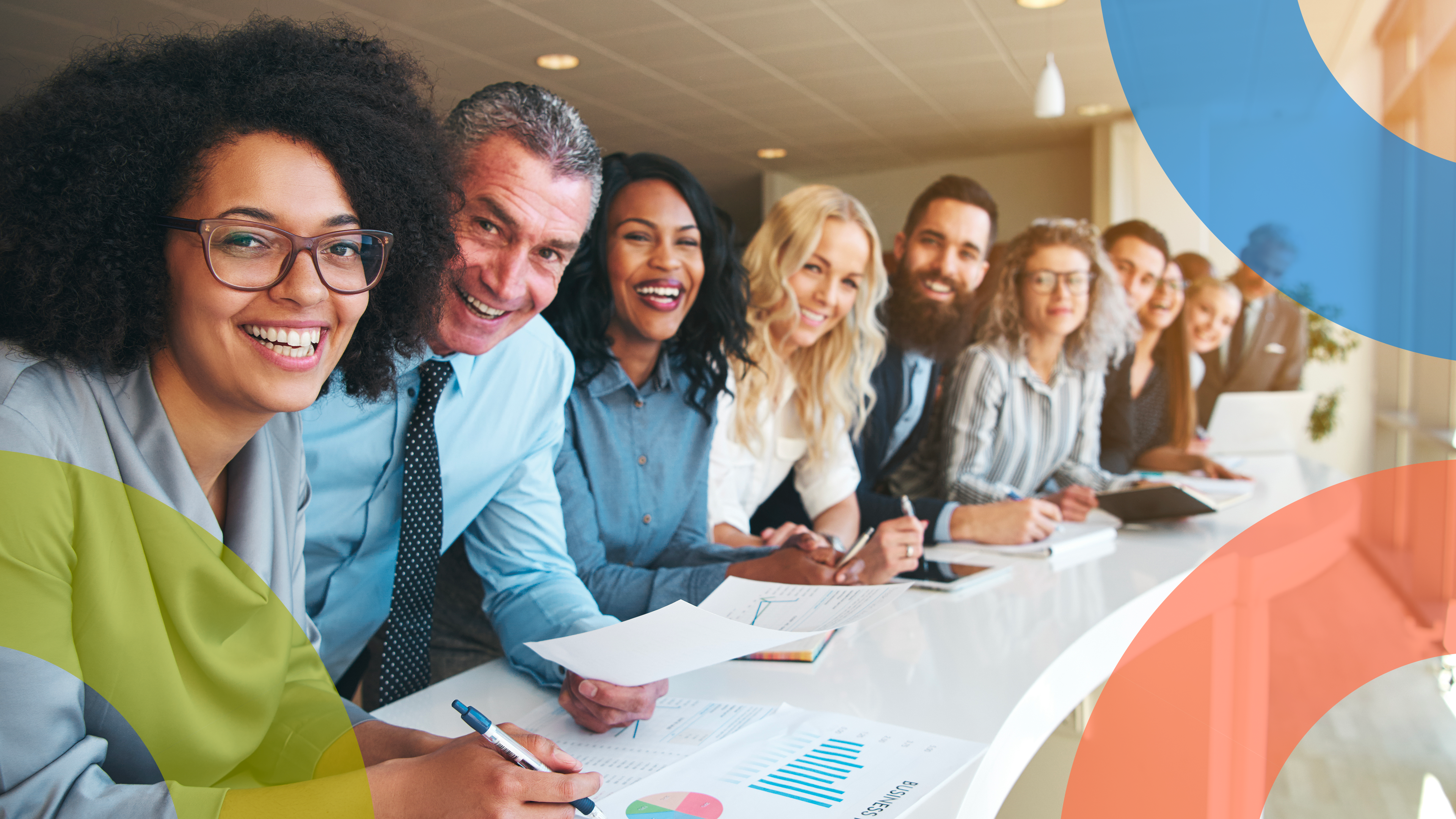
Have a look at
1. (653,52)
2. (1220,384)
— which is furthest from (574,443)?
(1220,384)

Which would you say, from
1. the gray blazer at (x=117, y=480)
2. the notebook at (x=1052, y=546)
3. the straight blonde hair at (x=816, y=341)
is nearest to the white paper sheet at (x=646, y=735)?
the gray blazer at (x=117, y=480)

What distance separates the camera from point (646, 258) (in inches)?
74.5

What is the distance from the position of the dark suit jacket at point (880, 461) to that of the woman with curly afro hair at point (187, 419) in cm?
167

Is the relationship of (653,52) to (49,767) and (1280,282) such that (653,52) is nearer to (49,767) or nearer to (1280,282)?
(49,767)

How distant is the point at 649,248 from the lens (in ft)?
6.21

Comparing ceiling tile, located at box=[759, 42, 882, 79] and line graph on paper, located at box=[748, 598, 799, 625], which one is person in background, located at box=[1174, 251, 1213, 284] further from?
line graph on paper, located at box=[748, 598, 799, 625]

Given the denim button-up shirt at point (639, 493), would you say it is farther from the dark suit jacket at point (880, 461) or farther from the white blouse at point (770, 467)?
the dark suit jacket at point (880, 461)

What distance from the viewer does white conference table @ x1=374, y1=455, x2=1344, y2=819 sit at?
1.16 m

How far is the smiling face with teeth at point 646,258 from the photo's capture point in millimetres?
1890

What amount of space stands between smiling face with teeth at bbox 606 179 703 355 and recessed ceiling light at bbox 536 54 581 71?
6.24ft

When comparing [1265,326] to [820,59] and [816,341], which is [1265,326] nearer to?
[820,59]

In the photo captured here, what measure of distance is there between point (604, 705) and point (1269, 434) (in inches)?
158

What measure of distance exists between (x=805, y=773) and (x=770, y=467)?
4.89 feet

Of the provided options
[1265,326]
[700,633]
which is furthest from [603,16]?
[1265,326]
